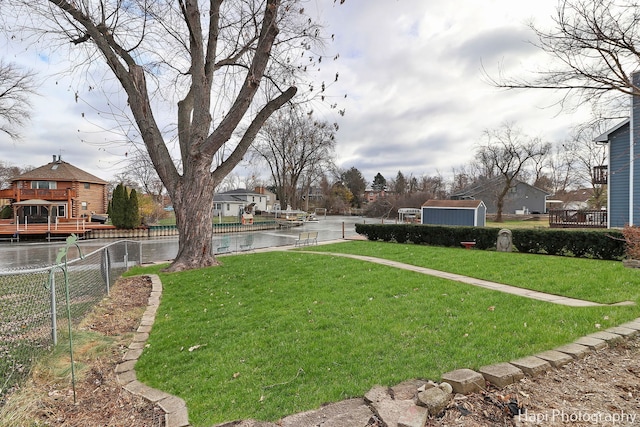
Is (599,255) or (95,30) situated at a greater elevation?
(95,30)

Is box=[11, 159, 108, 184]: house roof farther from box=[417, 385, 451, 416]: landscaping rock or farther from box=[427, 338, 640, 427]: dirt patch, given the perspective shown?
box=[427, 338, 640, 427]: dirt patch

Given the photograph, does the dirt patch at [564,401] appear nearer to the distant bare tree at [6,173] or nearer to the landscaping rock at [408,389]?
the landscaping rock at [408,389]

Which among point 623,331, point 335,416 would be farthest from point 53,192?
point 623,331

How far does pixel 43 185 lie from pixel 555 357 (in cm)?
3786

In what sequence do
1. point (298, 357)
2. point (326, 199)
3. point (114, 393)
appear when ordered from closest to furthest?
point (114, 393)
point (298, 357)
point (326, 199)

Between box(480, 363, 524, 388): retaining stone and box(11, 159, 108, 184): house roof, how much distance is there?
3697 cm

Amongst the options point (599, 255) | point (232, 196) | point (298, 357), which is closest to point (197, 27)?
point (298, 357)

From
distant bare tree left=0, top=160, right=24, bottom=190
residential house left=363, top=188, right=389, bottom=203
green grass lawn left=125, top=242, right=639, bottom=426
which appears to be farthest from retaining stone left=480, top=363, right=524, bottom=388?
residential house left=363, top=188, right=389, bottom=203

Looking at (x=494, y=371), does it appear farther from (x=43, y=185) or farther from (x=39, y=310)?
(x=43, y=185)

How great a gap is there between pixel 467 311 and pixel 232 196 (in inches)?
2038

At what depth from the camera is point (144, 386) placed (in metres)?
3.18

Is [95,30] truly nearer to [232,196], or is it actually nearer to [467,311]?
[467,311]

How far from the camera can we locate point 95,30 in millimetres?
8008

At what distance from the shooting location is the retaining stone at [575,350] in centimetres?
305
